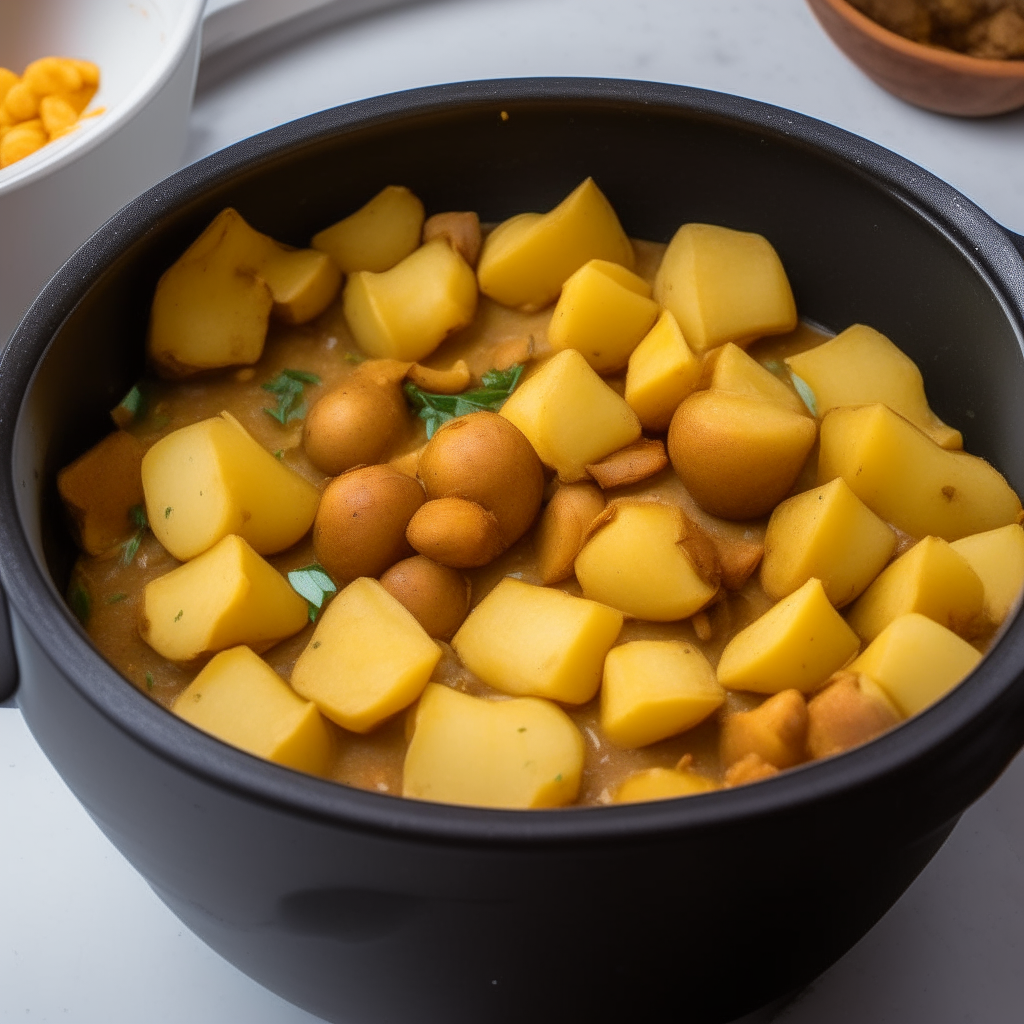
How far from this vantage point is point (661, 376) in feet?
3.62

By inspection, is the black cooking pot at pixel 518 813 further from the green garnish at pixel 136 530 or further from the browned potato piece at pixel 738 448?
the browned potato piece at pixel 738 448

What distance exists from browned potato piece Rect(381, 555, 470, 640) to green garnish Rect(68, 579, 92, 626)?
0.25 meters

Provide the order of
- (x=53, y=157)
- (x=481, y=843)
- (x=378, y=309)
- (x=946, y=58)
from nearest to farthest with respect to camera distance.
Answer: (x=481, y=843) → (x=378, y=309) → (x=53, y=157) → (x=946, y=58)

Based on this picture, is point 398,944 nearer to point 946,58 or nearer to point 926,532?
point 926,532

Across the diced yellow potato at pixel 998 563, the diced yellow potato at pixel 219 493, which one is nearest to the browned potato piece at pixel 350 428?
the diced yellow potato at pixel 219 493

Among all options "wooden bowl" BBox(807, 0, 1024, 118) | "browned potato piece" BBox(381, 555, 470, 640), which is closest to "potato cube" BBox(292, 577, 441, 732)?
"browned potato piece" BBox(381, 555, 470, 640)

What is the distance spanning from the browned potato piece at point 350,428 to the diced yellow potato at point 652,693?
0.98ft

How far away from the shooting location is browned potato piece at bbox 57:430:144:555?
41.1 inches

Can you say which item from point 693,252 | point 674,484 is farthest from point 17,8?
point 674,484

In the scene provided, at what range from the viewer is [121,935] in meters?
1.12

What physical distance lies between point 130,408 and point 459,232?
1.18ft

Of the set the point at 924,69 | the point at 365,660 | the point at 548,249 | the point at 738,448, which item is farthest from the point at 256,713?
the point at 924,69

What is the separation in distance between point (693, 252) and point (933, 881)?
61 centimetres

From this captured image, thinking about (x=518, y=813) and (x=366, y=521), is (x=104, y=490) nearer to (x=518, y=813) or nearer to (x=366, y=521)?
(x=366, y=521)
